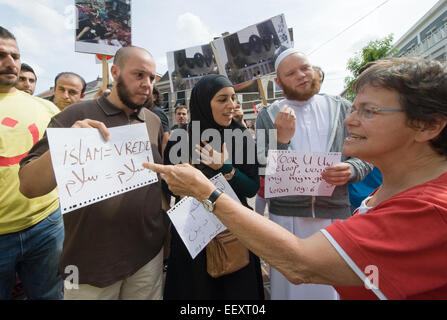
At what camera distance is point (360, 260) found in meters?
0.79

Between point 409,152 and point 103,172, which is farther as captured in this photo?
point 103,172

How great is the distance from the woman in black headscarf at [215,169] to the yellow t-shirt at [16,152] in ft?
3.85

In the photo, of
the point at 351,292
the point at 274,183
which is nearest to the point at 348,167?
the point at 274,183

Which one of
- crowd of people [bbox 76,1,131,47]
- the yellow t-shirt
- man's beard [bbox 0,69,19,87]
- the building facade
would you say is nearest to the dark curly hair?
the yellow t-shirt

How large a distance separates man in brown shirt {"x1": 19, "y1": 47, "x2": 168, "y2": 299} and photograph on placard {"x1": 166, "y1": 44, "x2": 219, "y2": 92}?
246 centimetres

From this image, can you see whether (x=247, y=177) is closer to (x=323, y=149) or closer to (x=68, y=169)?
(x=323, y=149)

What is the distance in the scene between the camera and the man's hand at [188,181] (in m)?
1.04

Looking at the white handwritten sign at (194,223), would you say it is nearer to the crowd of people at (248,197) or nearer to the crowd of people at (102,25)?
the crowd of people at (248,197)

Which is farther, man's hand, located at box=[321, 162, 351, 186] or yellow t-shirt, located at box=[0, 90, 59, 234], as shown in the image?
yellow t-shirt, located at box=[0, 90, 59, 234]

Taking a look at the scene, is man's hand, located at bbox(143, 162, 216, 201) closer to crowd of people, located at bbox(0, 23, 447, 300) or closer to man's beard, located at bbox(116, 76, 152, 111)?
crowd of people, located at bbox(0, 23, 447, 300)

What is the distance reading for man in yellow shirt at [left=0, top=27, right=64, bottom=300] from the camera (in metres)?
1.81

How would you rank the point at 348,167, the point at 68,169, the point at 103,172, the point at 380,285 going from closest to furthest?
the point at 380,285, the point at 68,169, the point at 103,172, the point at 348,167

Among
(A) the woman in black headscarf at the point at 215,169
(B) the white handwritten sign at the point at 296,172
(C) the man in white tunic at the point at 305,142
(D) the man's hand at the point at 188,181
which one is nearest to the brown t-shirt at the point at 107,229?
(A) the woman in black headscarf at the point at 215,169

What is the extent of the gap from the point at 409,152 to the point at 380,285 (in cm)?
56
